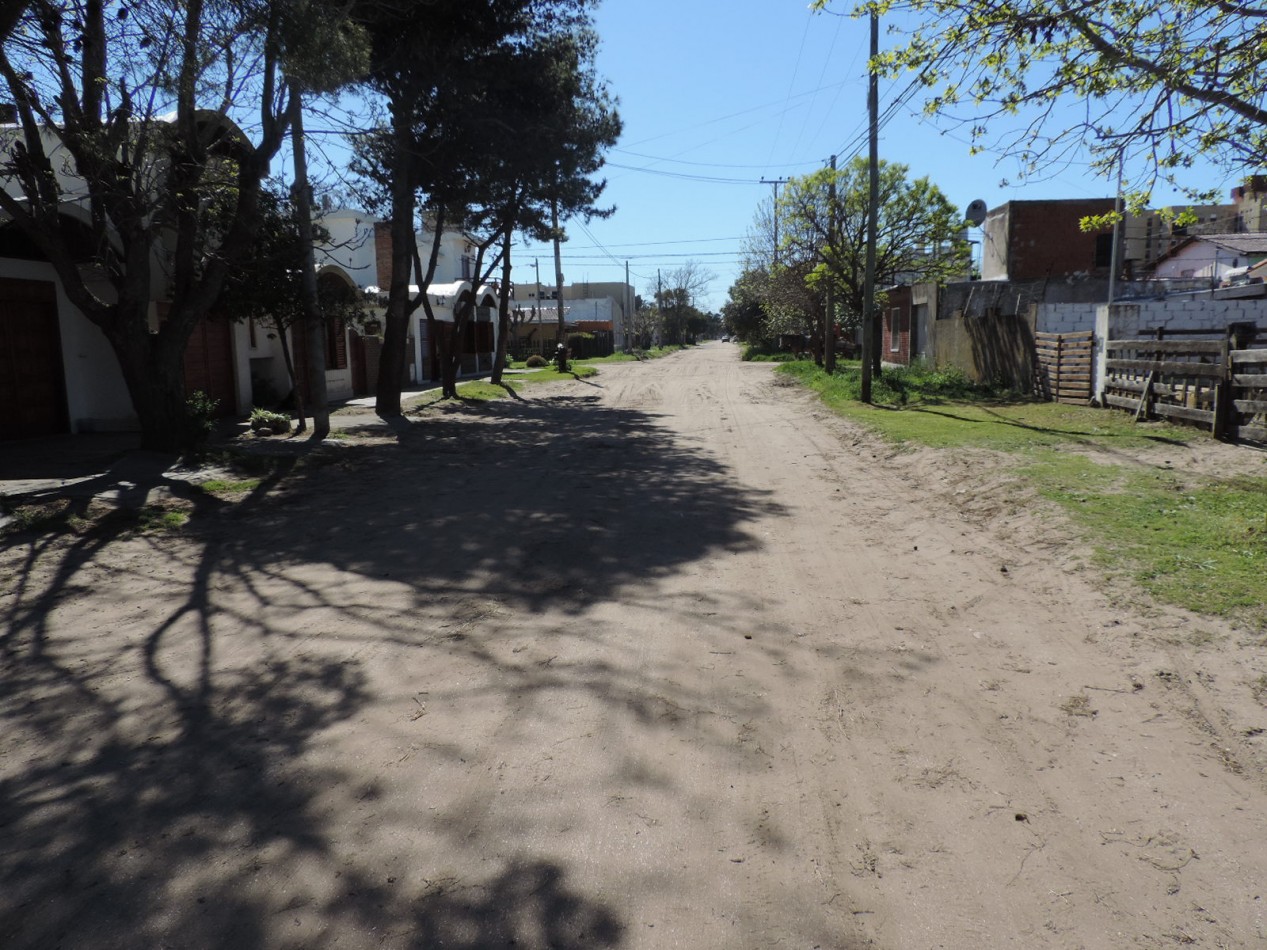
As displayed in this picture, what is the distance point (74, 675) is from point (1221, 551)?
7.84m

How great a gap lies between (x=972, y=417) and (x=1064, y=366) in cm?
302

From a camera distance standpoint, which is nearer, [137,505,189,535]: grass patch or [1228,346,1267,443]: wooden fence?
[137,505,189,535]: grass patch

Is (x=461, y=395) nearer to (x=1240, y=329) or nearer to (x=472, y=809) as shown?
(x=1240, y=329)

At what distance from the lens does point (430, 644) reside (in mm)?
5621

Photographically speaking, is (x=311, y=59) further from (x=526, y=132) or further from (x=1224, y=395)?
(x=1224, y=395)

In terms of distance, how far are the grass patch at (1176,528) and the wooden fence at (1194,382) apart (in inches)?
122

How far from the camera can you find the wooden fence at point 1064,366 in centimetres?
1773

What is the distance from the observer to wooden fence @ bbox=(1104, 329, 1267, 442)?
11984 mm

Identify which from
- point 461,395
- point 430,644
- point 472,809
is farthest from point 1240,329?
point 461,395

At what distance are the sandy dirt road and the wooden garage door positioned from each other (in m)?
8.02

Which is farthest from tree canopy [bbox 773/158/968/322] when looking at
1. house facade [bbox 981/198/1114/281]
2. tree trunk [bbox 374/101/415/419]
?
tree trunk [bbox 374/101/415/419]

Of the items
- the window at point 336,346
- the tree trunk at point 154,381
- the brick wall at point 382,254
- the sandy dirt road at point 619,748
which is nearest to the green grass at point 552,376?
the brick wall at point 382,254

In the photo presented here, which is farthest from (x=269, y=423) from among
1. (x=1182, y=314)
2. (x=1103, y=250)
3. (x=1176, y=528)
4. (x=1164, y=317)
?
(x=1103, y=250)

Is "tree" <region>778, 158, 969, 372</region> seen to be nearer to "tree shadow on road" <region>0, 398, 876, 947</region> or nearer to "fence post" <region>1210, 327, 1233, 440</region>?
"fence post" <region>1210, 327, 1233, 440</region>
